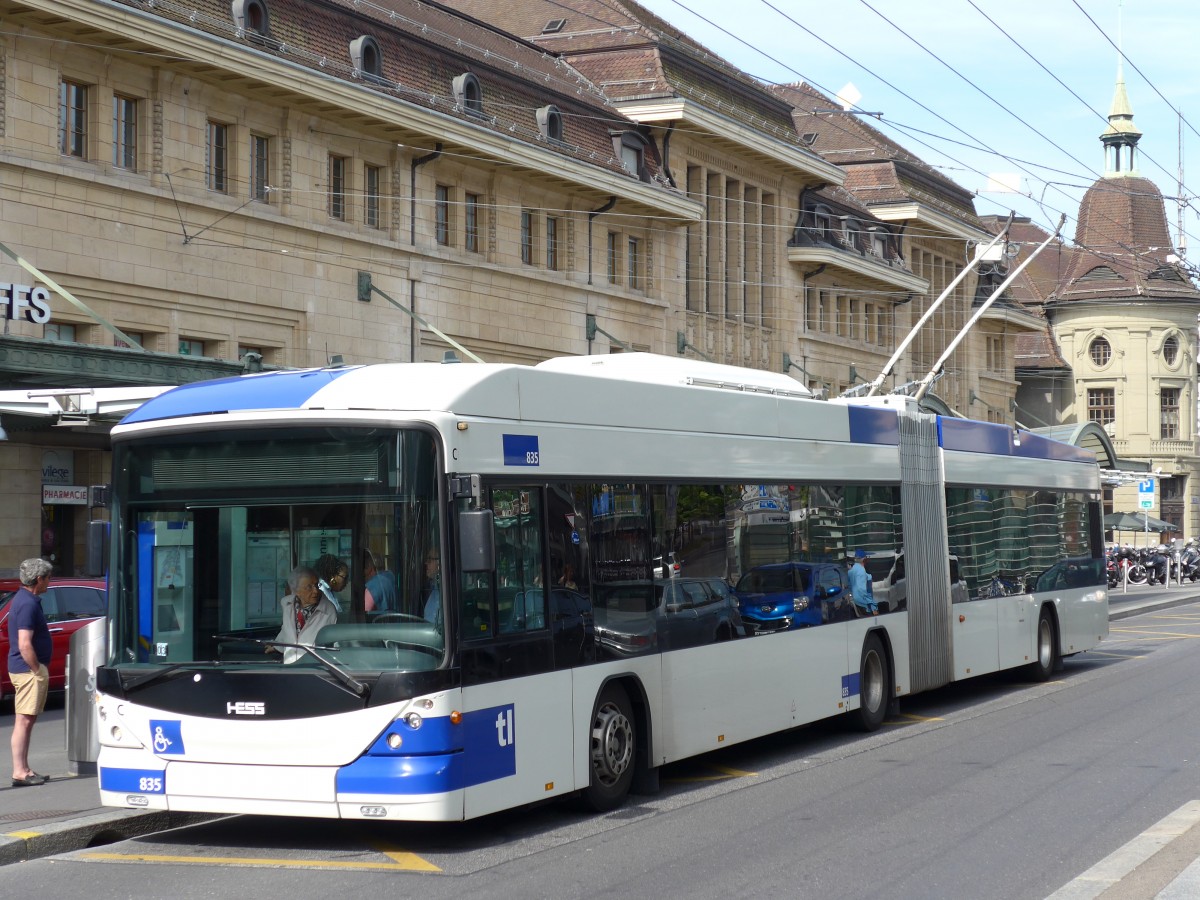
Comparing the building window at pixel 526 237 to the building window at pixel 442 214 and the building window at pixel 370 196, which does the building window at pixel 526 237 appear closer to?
the building window at pixel 442 214

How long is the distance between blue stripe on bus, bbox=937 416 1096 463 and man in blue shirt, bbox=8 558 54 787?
943cm

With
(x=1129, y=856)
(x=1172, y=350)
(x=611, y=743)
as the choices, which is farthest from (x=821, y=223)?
(x=1172, y=350)

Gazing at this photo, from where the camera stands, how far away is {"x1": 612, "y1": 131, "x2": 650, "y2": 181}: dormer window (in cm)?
3912

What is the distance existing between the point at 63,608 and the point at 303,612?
10837 mm

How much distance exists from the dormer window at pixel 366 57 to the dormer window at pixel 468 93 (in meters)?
2.27

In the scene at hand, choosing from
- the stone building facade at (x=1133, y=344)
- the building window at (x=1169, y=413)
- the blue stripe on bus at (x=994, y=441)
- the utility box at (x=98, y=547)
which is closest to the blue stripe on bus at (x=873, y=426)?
the blue stripe on bus at (x=994, y=441)

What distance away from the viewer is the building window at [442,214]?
3312cm

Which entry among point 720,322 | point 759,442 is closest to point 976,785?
point 759,442

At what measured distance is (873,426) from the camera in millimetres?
15734

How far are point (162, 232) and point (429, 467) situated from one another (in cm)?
1881

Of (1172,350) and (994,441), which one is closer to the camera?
(994,441)

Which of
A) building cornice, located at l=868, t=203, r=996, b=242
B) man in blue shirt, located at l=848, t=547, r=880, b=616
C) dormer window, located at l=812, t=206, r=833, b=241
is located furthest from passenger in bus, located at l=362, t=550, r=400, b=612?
building cornice, located at l=868, t=203, r=996, b=242

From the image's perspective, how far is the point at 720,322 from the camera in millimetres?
44938

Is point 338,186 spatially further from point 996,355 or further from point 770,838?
point 996,355
